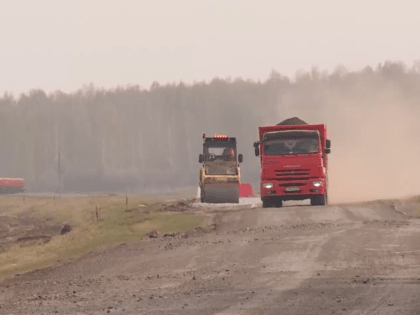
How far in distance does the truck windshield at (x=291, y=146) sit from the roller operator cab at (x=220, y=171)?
7389 mm

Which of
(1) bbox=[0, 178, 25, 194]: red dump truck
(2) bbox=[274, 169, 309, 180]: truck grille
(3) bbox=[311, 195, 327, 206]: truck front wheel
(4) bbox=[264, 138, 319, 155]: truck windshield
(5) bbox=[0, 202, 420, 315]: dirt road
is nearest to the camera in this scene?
(5) bbox=[0, 202, 420, 315]: dirt road

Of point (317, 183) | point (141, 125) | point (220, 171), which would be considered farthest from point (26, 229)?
point (141, 125)

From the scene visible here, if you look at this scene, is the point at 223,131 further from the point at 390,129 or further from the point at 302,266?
the point at 302,266

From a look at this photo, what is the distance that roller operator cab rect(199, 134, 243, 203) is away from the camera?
43.2 meters

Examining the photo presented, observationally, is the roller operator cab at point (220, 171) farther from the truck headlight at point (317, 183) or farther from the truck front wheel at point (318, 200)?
the truck headlight at point (317, 183)

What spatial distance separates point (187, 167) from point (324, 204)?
110m

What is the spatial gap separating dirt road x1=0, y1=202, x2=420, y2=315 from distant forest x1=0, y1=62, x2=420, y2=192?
91.8 m

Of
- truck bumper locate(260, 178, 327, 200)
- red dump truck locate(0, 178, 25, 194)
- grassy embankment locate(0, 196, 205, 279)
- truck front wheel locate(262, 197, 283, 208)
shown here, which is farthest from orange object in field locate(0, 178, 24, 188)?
truck bumper locate(260, 178, 327, 200)

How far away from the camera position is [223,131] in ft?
501

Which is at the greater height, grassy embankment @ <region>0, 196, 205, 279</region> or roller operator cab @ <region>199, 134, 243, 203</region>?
roller operator cab @ <region>199, 134, 243, 203</region>

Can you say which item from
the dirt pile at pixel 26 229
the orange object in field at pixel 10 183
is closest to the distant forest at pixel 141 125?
the orange object in field at pixel 10 183

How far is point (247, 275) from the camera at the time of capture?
57.2 ft

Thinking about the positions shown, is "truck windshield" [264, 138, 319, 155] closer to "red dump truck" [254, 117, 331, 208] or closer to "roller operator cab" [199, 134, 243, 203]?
"red dump truck" [254, 117, 331, 208]

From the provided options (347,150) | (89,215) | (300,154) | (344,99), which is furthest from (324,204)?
(344,99)
